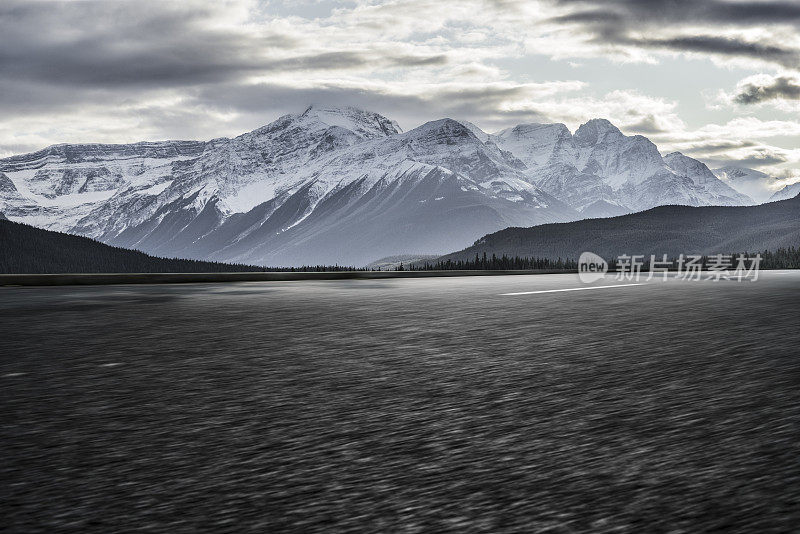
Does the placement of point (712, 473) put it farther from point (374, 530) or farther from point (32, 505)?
point (32, 505)

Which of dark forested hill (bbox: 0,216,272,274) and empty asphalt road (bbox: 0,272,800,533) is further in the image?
dark forested hill (bbox: 0,216,272,274)

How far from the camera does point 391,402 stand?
18.9ft

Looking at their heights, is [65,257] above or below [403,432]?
above

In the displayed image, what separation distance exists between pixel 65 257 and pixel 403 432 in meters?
183

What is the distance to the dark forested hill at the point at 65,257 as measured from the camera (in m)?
168

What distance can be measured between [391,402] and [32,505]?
8.89 feet

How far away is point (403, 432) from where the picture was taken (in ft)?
15.7

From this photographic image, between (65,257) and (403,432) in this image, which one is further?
(65,257)

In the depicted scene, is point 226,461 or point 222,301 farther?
point 222,301

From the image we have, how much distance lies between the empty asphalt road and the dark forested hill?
16071 centimetres

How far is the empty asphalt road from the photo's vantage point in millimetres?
3322

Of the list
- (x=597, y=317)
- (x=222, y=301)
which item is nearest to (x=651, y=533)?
(x=597, y=317)

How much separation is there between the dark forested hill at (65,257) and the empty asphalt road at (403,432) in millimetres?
160714

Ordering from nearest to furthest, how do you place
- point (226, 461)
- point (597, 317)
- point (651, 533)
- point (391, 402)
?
1. point (651, 533)
2. point (226, 461)
3. point (391, 402)
4. point (597, 317)
